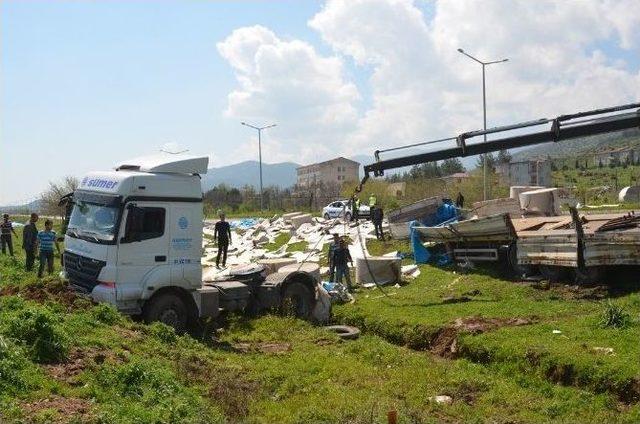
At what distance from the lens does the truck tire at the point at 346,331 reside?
13221 mm

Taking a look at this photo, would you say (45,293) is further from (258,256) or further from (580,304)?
(258,256)

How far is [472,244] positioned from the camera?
19594mm

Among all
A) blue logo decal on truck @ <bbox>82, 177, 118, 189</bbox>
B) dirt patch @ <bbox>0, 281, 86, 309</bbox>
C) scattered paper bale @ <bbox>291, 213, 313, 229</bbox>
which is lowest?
dirt patch @ <bbox>0, 281, 86, 309</bbox>

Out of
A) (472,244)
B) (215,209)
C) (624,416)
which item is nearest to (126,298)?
(624,416)

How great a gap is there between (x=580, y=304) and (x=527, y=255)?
311 centimetres

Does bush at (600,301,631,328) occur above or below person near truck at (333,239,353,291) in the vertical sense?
below

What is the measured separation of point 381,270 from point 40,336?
1179 cm

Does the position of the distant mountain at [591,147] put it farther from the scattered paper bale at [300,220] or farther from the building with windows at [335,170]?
the building with windows at [335,170]

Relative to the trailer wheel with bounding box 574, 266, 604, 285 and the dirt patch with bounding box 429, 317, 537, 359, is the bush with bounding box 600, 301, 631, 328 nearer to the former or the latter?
the dirt patch with bounding box 429, 317, 537, 359

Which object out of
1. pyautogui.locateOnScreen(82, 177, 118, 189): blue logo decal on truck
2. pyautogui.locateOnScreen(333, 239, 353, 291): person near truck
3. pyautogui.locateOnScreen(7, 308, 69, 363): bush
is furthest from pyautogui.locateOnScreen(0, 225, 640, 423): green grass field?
pyautogui.locateOnScreen(333, 239, 353, 291): person near truck

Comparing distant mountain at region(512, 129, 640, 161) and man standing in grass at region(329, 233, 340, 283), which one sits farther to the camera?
distant mountain at region(512, 129, 640, 161)

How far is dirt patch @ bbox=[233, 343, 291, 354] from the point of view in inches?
472

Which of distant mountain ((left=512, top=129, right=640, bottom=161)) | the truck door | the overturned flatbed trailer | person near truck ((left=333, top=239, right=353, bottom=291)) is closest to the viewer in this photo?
the truck door

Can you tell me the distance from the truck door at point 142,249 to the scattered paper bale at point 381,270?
778 centimetres
